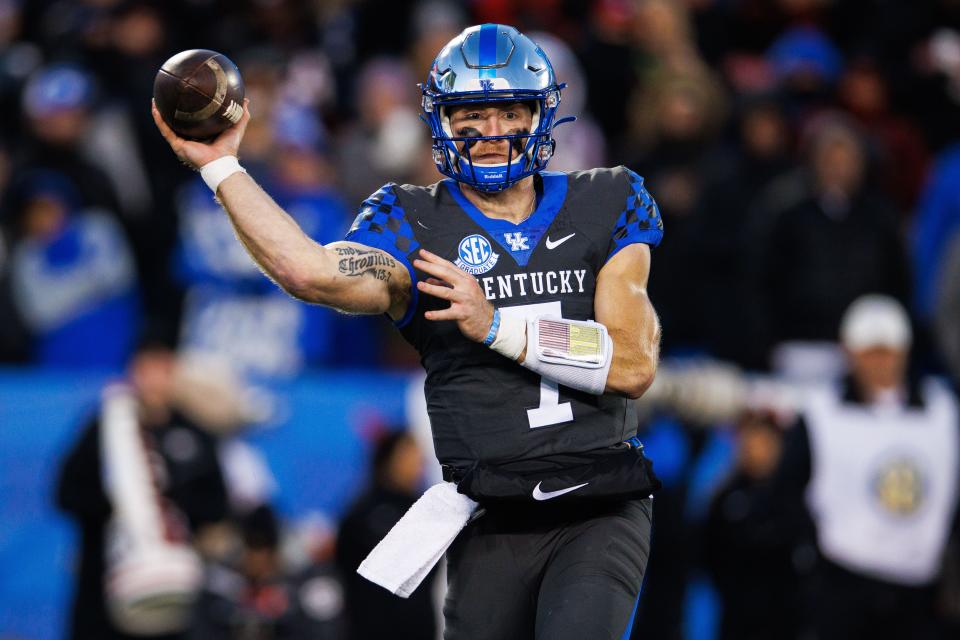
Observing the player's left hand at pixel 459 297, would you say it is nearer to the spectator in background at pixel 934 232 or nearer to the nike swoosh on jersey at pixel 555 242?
the nike swoosh on jersey at pixel 555 242

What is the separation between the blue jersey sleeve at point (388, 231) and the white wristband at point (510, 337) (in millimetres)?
313

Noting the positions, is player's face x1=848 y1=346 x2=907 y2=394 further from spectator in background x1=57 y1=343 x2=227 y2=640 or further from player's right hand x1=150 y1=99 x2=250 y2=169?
player's right hand x1=150 y1=99 x2=250 y2=169

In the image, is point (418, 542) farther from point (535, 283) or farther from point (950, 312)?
point (950, 312)

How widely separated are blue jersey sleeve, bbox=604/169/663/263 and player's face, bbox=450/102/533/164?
0.37 m

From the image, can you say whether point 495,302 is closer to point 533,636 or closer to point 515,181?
point 515,181

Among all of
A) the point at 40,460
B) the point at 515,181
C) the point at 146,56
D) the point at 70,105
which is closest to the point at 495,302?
the point at 515,181

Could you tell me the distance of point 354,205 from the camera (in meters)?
11.7

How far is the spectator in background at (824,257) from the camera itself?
10727 mm

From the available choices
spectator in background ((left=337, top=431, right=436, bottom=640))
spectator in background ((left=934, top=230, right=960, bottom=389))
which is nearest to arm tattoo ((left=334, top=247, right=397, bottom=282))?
spectator in background ((left=337, top=431, right=436, bottom=640))

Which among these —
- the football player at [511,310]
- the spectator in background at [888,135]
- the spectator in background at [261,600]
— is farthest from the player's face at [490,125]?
the spectator in background at [888,135]

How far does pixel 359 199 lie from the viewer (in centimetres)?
1180

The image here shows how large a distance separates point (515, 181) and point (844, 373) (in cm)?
566

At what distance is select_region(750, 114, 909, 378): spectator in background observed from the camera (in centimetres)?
1073

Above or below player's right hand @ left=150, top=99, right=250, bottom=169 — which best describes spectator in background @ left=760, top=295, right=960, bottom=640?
below
